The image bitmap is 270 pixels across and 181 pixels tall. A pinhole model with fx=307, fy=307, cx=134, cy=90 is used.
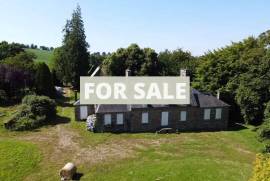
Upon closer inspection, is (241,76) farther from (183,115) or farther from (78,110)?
(78,110)

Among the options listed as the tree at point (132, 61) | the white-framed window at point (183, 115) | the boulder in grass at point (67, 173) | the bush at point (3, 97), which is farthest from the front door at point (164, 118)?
the bush at point (3, 97)

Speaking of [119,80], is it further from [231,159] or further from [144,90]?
[231,159]

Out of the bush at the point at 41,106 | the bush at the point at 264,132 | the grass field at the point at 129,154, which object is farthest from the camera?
the bush at the point at 41,106

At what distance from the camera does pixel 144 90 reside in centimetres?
2959

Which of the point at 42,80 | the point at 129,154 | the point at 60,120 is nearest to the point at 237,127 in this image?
the point at 129,154

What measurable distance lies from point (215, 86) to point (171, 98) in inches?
380

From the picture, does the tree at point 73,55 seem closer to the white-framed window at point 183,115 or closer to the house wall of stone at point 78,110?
the house wall of stone at point 78,110

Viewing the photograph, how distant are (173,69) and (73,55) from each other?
1726 cm

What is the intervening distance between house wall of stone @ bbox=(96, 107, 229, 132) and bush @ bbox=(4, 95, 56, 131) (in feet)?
20.8

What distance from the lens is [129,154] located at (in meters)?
22.5

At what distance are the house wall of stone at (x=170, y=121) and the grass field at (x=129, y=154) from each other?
4.28 feet

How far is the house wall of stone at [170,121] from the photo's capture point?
28.2 metres

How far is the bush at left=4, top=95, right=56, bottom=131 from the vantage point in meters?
28.5

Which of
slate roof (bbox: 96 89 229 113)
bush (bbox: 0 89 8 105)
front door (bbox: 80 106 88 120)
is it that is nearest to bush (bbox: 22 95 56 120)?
front door (bbox: 80 106 88 120)
